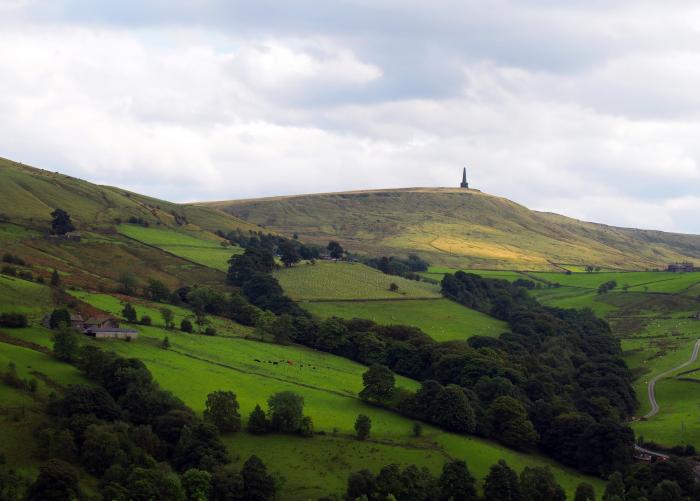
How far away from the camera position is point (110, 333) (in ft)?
354

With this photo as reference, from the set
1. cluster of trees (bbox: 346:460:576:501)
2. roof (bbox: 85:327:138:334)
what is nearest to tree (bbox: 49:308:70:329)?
roof (bbox: 85:327:138:334)

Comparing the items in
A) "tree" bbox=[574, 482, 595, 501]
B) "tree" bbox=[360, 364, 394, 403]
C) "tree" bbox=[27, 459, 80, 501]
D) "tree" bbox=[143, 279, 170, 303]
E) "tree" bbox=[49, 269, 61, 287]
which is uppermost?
"tree" bbox=[49, 269, 61, 287]

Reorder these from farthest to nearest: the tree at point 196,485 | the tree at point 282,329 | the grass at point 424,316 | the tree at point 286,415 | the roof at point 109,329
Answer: the grass at point 424,316
the tree at point 282,329
the roof at point 109,329
the tree at point 286,415
the tree at point 196,485

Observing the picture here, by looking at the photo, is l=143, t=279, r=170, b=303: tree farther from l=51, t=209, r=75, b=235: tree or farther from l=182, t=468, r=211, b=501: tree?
l=182, t=468, r=211, b=501: tree

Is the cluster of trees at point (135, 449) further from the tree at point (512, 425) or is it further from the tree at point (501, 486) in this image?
the tree at point (512, 425)

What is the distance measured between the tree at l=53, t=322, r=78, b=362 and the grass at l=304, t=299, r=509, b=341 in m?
66.6

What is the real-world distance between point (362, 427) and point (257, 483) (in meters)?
18.5

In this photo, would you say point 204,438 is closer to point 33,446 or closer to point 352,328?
point 33,446

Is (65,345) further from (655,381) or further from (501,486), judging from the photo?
(655,381)

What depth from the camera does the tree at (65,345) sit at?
305 feet

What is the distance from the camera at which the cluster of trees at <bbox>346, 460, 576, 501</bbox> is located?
7631 cm

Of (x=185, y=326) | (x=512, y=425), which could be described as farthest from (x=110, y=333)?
(x=512, y=425)

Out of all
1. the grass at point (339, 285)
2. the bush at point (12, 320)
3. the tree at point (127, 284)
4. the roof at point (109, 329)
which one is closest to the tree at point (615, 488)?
the roof at point (109, 329)

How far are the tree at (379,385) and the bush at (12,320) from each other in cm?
4429
